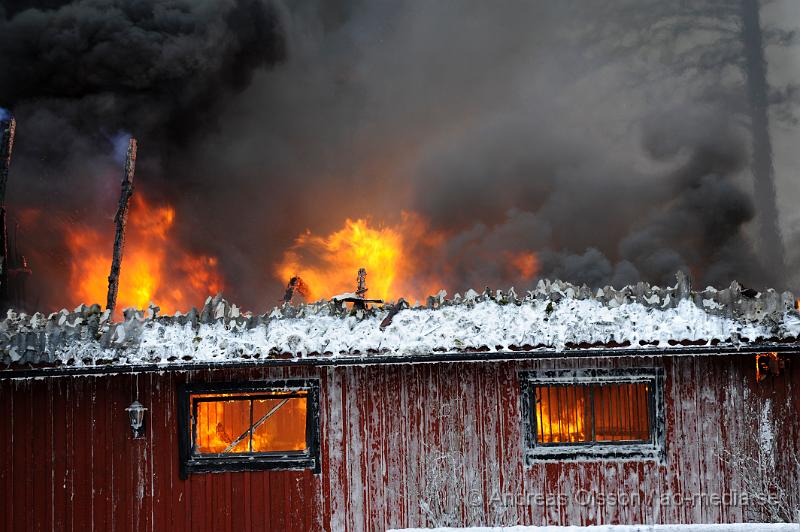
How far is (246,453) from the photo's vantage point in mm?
10109

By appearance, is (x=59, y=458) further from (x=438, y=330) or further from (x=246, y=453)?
(x=438, y=330)

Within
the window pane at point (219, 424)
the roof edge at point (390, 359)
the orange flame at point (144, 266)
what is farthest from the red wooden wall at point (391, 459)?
the orange flame at point (144, 266)

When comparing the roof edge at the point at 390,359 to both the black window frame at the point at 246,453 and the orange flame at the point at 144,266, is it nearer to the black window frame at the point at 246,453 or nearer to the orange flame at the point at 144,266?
the black window frame at the point at 246,453

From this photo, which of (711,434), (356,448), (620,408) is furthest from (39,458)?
(711,434)

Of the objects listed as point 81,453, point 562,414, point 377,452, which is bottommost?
point 377,452

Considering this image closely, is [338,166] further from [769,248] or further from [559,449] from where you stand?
[559,449]

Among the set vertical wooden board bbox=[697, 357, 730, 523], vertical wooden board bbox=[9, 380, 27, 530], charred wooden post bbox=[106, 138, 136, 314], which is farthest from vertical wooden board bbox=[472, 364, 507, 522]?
charred wooden post bbox=[106, 138, 136, 314]

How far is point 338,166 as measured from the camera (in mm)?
51281

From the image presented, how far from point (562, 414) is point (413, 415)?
2089 millimetres

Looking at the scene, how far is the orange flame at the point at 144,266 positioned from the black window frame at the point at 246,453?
3084 cm

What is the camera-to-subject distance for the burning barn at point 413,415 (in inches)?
375

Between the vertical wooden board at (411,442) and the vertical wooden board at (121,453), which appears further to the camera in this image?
the vertical wooden board at (121,453)

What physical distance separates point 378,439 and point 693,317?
456 cm

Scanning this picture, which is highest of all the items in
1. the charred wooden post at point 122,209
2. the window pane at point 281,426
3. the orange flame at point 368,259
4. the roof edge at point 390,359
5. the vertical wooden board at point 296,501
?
the orange flame at point 368,259
